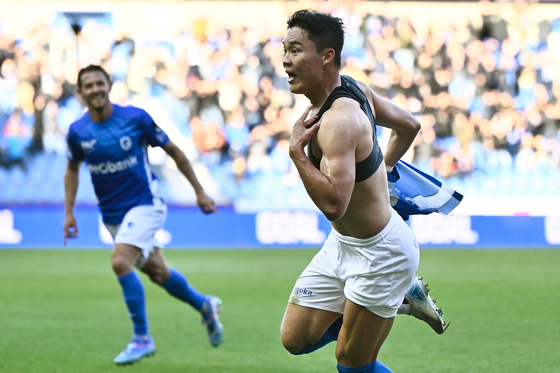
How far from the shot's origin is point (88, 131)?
5.36 m

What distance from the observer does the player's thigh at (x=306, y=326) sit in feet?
11.0

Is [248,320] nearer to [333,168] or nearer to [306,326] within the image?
[306,326]

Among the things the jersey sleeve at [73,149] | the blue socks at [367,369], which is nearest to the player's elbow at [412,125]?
the blue socks at [367,369]

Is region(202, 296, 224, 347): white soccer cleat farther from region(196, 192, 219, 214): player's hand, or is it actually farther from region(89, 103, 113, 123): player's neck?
region(89, 103, 113, 123): player's neck

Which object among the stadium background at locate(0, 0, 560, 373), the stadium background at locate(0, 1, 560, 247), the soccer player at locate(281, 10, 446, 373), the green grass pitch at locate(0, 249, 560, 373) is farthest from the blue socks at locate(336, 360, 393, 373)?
the stadium background at locate(0, 1, 560, 247)

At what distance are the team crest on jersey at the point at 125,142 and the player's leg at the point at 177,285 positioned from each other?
792mm

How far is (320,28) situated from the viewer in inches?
117

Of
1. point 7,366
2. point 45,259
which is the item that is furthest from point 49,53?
point 7,366

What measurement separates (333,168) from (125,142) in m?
2.88

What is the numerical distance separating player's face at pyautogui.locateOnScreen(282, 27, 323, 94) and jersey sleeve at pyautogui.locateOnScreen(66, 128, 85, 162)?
283 cm

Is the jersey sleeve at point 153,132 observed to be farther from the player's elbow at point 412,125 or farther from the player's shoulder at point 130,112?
the player's elbow at point 412,125

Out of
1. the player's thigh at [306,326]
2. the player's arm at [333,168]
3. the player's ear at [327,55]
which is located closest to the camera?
the player's arm at [333,168]

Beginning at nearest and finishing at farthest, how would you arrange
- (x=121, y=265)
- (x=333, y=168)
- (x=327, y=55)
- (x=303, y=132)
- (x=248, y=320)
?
(x=333, y=168) < (x=303, y=132) < (x=327, y=55) < (x=121, y=265) < (x=248, y=320)

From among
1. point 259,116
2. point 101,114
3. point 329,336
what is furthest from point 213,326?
point 259,116
